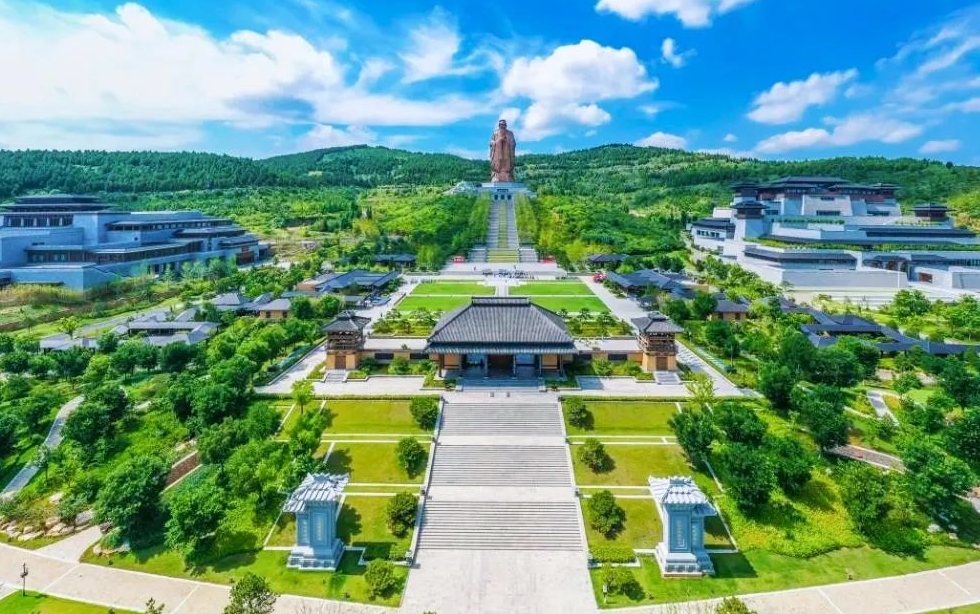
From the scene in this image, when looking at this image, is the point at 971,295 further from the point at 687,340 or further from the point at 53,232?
the point at 53,232

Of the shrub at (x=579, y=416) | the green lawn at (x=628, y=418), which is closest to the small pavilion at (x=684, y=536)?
the green lawn at (x=628, y=418)

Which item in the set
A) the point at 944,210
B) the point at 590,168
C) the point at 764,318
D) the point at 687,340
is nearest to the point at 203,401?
the point at 687,340

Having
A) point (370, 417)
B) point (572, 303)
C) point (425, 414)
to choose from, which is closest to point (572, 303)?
point (572, 303)

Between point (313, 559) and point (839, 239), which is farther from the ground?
point (839, 239)

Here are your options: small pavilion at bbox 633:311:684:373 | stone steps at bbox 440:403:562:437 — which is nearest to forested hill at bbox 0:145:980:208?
small pavilion at bbox 633:311:684:373

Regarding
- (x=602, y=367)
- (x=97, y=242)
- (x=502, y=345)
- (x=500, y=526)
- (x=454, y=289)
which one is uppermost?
(x=97, y=242)

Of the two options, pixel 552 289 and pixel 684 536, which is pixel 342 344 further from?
pixel 552 289

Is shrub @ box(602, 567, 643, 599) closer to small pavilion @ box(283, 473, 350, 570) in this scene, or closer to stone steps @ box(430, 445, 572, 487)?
stone steps @ box(430, 445, 572, 487)
